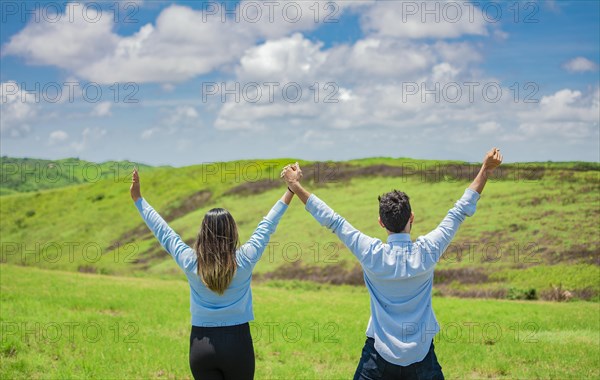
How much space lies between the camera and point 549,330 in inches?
794

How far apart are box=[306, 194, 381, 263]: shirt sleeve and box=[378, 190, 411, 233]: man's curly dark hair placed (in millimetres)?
238

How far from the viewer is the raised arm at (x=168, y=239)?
622 centimetres

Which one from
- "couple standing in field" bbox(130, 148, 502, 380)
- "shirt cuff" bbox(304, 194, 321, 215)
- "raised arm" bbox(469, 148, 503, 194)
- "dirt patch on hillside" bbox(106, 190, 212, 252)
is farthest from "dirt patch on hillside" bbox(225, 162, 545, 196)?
"shirt cuff" bbox(304, 194, 321, 215)

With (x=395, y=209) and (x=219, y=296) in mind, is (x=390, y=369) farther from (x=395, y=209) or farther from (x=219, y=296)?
(x=219, y=296)

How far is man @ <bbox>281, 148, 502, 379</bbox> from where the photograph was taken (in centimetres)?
572

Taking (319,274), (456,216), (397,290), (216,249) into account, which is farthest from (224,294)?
(319,274)

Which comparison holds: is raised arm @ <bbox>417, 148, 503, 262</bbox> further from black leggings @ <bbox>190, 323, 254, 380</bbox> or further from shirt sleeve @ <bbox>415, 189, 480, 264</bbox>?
black leggings @ <bbox>190, 323, 254, 380</bbox>

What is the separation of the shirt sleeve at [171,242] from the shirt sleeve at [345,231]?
137cm

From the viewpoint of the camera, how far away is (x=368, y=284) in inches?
240

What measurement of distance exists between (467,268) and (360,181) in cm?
3054

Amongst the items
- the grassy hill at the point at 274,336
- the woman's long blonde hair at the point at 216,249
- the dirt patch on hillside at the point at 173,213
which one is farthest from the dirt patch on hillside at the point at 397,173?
the woman's long blonde hair at the point at 216,249

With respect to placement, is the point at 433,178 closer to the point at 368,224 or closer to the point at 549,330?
the point at 368,224

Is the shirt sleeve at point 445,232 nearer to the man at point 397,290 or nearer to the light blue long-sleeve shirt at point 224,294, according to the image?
the man at point 397,290

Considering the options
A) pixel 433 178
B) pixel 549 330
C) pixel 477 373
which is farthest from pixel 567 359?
pixel 433 178
